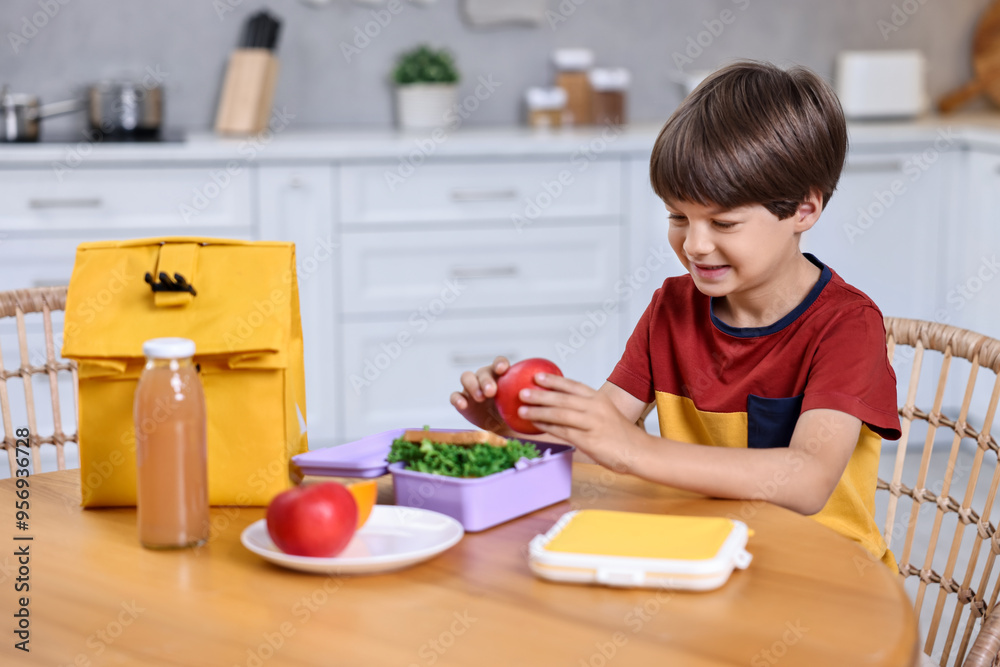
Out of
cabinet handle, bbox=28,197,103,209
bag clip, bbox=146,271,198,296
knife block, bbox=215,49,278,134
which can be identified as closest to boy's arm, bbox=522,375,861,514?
bag clip, bbox=146,271,198,296

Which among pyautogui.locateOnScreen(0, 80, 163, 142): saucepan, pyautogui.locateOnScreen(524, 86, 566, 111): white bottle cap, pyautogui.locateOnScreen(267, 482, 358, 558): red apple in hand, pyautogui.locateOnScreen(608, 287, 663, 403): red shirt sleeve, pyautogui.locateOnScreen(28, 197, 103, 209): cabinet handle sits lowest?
pyautogui.locateOnScreen(267, 482, 358, 558): red apple in hand

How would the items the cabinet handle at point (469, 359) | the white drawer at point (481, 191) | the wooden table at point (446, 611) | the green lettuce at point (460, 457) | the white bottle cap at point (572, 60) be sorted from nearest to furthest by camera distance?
the wooden table at point (446, 611), the green lettuce at point (460, 457), the white drawer at point (481, 191), the cabinet handle at point (469, 359), the white bottle cap at point (572, 60)

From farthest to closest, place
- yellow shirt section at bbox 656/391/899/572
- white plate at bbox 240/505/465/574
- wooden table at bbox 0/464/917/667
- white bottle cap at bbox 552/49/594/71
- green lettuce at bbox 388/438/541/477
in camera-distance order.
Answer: white bottle cap at bbox 552/49/594/71, yellow shirt section at bbox 656/391/899/572, green lettuce at bbox 388/438/541/477, white plate at bbox 240/505/465/574, wooden table at bbox 0/464/917/667

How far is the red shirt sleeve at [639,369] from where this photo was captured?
130cm

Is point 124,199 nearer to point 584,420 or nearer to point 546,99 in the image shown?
point 546,99

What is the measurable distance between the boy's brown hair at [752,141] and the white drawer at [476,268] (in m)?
1.64

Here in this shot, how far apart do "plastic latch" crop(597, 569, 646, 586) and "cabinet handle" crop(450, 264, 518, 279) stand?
2.05 meters

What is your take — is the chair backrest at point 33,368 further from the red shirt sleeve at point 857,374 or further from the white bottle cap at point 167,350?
the red shirt sleeve at point 857,374

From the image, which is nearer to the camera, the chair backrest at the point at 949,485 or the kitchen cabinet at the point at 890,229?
the chair backrest at the point at 949,485

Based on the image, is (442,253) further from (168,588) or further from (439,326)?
(168,588)

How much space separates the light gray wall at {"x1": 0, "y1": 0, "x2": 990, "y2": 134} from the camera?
120 inches

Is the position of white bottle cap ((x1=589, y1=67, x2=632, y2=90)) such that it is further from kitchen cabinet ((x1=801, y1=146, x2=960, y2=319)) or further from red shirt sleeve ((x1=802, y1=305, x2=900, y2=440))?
red shirt sleeve ((x1=802, y1=305, x2=900, y2=440))

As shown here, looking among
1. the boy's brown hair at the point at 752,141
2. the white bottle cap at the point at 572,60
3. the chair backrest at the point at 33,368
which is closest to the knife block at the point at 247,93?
the white bottle cap at the point at 572,60

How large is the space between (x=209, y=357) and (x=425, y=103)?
222 cm
